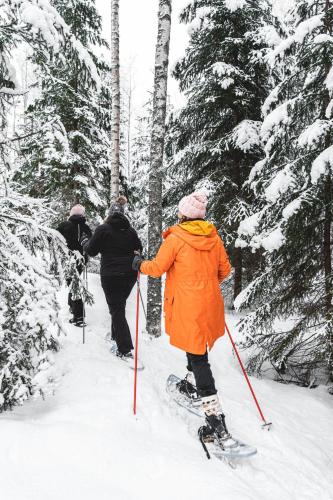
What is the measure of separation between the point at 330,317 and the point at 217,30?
337 inches

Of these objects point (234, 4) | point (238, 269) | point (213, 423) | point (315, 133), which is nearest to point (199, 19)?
point (234, 4)

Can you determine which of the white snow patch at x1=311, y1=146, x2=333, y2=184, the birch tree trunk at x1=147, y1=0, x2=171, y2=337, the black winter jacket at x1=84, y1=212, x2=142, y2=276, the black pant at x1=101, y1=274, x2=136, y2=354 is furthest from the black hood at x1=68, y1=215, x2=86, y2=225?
A: the white snow patch at x1=311, y1=146, x2=333, y2=184

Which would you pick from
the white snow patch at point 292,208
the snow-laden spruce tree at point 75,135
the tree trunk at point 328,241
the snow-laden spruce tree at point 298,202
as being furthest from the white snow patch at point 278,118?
Answer: the snow-laden spruce tree at point 75,135

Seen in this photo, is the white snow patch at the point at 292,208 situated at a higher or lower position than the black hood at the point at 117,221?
higher

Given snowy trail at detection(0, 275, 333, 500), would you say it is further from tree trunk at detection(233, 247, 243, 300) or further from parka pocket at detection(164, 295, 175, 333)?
tree trunk at detection(233, 247, 243, 300)

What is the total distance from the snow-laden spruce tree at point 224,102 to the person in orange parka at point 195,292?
5.90 m

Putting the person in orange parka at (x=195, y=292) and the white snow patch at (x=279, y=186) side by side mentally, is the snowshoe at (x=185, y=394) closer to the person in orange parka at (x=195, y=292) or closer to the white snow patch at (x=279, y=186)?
the person in orange parka at (x=195, y=292)

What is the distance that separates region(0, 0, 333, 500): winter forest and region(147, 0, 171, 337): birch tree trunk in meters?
0.03

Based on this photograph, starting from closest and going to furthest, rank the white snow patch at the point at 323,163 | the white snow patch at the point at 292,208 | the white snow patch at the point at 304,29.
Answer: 1. the white snow patch at the point at 323,163
2. the white snow patch at the point at 304,29
3. the white snow patch at the point at 292,208

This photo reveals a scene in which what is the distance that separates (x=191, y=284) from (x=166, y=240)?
1.89 ft

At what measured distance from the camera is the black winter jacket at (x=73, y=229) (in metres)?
7.21

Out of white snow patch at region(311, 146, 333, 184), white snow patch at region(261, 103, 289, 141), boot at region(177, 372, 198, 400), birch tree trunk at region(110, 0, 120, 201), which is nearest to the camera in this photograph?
boot at region(177, 372, 198, 400)

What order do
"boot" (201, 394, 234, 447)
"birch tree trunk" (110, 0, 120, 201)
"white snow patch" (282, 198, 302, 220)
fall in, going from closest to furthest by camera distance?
"boot" (201, 394, 234, 447), "white snow patch" (282, 198, 302, 220), "birch tree trunk" (110, 0, 120, 201)

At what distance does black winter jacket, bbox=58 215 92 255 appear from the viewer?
23.7 feet
